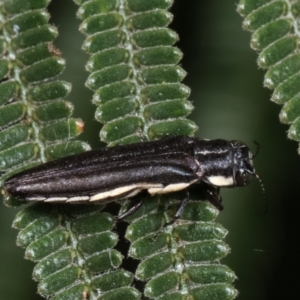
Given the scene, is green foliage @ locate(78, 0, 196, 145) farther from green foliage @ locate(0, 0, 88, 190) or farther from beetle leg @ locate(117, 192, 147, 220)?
beetle leg @ locate(117, 192, 147, 220)

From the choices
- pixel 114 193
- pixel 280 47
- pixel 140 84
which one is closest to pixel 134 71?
pixel 140 84

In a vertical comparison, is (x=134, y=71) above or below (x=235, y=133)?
above

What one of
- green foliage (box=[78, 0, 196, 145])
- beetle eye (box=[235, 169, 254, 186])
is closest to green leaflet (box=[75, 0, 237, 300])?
green foliage (box=[78, 0, 196, 145])

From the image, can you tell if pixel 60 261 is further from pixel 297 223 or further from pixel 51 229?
pixel 297 223

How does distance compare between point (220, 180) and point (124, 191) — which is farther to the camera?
point (220, 180)

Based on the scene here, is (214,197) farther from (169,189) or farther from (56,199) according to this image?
(56,199)

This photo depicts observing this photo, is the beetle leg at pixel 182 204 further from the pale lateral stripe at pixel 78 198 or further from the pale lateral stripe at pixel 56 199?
the pale lateral stripe at pixel 56 199

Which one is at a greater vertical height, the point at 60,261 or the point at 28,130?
the point at 28,130

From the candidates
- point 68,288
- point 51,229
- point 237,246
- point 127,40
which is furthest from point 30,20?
point 237,246
